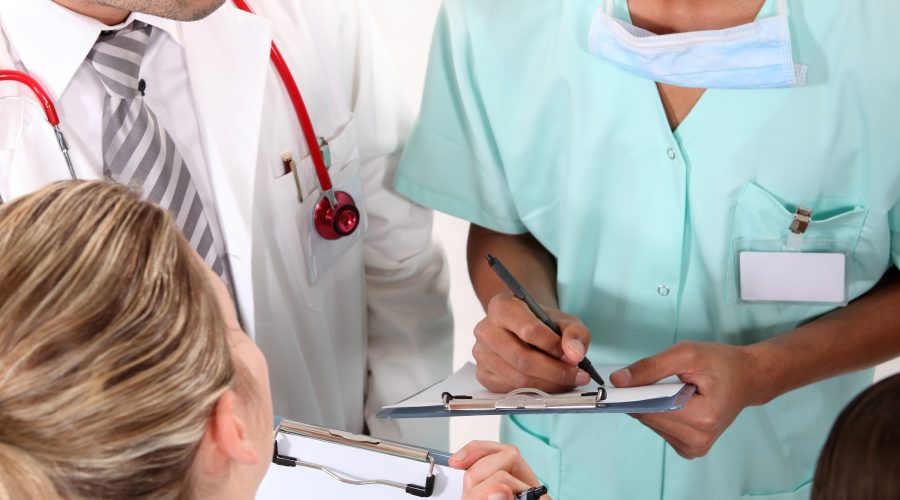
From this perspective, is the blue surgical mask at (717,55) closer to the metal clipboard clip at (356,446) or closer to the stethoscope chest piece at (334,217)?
the stethoscope chest piece at (334,217)

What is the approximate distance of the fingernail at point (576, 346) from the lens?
1031 millimetres

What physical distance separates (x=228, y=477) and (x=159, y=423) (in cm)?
12

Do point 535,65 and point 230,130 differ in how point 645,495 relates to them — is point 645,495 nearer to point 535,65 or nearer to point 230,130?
point 535,65

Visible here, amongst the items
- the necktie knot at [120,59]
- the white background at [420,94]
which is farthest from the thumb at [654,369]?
the white background at [420,94]

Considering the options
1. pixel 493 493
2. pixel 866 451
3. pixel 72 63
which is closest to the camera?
pixel 866 451

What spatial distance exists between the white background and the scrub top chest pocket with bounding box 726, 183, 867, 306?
95cm

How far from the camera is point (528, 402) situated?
0.98 meters

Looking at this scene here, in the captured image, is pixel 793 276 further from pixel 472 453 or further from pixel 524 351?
pixel 472 453

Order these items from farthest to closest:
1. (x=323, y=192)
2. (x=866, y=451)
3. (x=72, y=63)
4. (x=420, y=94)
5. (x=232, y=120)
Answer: (x=420, y=94) → (x=323, y=192) → (x=232, y=120) → (x=72, y=63) → (x=866, y=451)

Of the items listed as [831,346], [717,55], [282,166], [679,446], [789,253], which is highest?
[717,55]

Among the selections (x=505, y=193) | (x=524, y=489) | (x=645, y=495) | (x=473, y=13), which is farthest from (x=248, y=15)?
(x=645, y=495)

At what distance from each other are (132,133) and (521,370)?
488 mm

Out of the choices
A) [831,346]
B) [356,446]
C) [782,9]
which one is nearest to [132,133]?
[356,446]

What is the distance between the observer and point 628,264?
1.20 m
